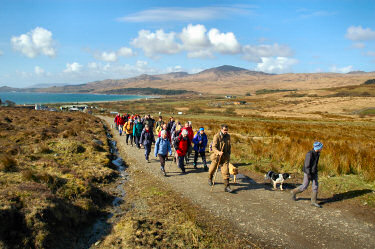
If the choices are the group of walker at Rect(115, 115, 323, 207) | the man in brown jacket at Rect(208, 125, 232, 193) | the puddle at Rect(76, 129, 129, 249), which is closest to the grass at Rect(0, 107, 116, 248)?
the puddle at Rect(76, 129, 129, 249)

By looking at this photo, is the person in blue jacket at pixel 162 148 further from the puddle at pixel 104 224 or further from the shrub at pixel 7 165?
the shrub at pixel 7 165

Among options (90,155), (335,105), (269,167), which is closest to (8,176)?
(90,155)

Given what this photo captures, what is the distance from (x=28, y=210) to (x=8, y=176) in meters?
3.71

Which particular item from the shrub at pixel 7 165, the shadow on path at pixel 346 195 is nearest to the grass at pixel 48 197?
the shrub at pixel 7 165

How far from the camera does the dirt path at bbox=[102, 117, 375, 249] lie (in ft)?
17.4

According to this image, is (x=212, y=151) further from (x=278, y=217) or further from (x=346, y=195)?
(x=346, y=195)

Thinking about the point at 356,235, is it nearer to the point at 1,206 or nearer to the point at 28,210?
the point at 28,210

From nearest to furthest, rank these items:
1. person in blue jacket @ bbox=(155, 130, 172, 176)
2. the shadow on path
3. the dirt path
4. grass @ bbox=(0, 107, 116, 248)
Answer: grass @ bbox=(0, 107, 116, 248) → the dirt path → the shadow on path → person in blue jacket @ bbox=(155, 130, 172, 176)

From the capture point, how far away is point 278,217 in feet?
20.8

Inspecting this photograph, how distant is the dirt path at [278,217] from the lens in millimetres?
5316

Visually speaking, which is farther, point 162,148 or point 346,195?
point 162,148

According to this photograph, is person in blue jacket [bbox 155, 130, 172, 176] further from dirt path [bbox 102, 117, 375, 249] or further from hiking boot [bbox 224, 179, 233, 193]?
hiking boot [bbox 224, 179, 233, 193]

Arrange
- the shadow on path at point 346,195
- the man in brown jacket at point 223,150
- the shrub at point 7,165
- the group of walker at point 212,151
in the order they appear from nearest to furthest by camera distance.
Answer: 1. the group of walker at point 212,151
2. the shadow on path at point 346,195
3. the man in brown jacket at point 223,150
4. the shrub at point 7,165

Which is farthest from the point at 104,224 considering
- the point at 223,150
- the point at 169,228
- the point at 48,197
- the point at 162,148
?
the point at 162,148
